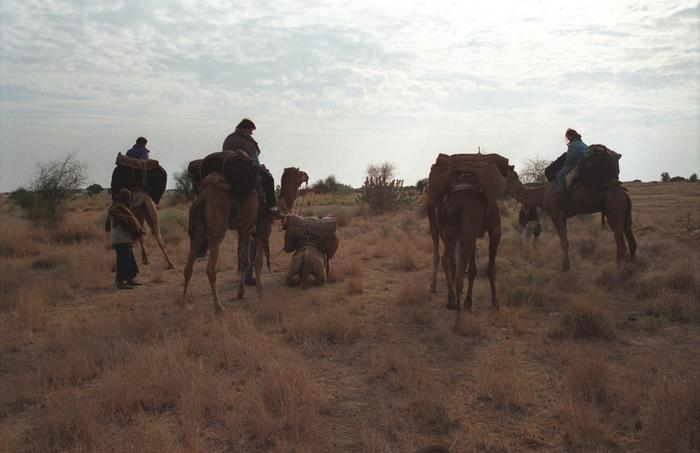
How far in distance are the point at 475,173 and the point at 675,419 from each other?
405 centimetres

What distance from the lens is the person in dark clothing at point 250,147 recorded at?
8914 millimetres

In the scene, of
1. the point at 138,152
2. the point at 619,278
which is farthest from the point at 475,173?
the point at 138,152

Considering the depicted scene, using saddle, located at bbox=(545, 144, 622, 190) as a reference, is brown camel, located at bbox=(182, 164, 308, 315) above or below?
below

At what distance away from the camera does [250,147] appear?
899cm

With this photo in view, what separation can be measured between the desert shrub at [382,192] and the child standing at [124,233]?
18601 mm

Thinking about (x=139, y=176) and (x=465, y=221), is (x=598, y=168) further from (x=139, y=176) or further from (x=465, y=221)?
(x=139, y=176)

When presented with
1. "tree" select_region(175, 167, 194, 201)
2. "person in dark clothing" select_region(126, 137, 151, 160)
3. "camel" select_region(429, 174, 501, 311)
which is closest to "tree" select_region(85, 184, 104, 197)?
"tree" select_region(175, 167, 194, 201)

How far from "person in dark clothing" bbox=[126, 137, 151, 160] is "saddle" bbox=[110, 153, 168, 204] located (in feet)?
0.72

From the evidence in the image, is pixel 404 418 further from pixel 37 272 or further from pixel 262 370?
pixel 37 272

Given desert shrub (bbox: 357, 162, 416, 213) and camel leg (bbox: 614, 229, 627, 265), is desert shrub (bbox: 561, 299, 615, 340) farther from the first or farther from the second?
desert shrub (bbox: 357, 162, 416, 213)

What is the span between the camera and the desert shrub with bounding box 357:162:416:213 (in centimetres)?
2880

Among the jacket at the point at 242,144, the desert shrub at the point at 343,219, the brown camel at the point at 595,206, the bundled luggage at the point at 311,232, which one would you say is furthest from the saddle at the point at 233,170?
the desert shrub at the point at 343,219

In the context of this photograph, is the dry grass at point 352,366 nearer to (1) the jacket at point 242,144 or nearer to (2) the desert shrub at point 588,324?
(2) the desert shrub at point 588,324

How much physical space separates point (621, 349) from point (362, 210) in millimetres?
22312
